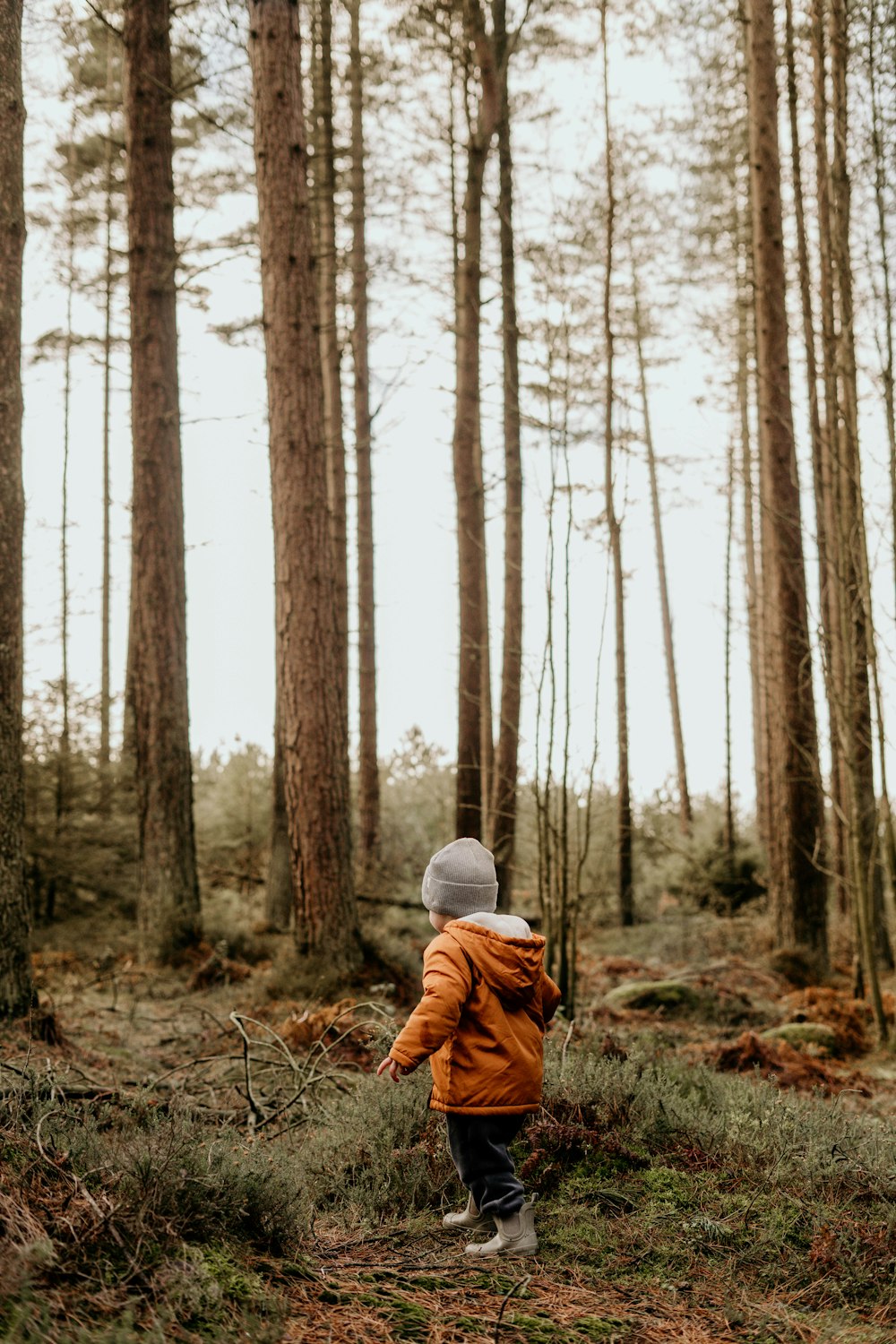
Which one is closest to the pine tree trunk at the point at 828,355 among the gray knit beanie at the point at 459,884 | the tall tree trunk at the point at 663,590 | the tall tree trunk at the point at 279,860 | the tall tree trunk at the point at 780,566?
the tall tree trunk at the point at 780,566

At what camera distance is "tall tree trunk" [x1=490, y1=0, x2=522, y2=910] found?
535 inches

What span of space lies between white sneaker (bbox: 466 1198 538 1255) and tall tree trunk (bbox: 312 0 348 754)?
32.5ft

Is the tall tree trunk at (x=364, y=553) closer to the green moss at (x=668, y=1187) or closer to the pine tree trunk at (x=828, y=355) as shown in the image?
the pine tree trunk at (x=828, y=355)

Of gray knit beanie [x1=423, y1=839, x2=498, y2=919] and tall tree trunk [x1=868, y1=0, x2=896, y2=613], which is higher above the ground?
tall tree trunk [x1=868, y1=0, x2=896, y2=613]

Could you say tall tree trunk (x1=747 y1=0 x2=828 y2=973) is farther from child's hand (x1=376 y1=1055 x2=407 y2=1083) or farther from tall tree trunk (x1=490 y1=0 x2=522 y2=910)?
child's hand (x1=376 y1=1055 x2=407 y2=1083)

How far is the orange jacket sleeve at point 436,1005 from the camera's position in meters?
3.52

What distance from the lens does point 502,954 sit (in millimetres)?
3828

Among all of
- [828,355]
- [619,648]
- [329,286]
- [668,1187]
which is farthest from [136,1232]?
[619,648]

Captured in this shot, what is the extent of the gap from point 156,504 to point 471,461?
4212 millimetres

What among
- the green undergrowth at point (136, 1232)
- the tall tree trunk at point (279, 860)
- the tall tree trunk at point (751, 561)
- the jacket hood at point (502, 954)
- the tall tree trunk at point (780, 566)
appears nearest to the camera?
the green undergrowth at point (136, 1232)

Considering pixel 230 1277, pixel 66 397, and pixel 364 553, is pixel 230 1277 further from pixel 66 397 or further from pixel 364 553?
Answer: pixel 66 397

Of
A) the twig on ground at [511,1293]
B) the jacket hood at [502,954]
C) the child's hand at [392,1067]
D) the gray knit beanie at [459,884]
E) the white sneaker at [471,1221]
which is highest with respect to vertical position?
the gray knit beanie at [459,884]

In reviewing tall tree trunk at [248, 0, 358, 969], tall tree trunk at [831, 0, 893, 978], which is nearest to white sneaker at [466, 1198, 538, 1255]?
tall tree trunk at [248, 0, 358, 969]

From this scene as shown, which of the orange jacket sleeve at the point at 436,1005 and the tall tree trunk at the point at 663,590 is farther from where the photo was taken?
the tall tree trunk at the point at 663,590
